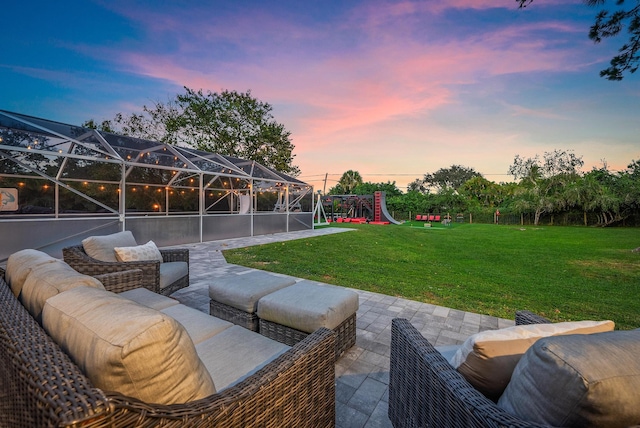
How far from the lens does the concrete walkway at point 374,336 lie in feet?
6.03

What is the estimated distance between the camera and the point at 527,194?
22.0 meters

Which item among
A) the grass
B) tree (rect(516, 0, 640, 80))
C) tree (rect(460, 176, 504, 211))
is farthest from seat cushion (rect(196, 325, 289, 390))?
tree (rect(460, 176, 504, 211))

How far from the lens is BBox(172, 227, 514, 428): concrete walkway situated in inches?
72.3

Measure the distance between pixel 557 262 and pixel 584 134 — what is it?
12829 mm

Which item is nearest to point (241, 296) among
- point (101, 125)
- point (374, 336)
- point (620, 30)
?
point (374, 336)

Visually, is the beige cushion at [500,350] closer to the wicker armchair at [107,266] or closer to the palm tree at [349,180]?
the wicker armchair at [107,266]

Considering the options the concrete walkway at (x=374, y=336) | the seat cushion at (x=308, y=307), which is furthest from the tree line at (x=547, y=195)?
the seat cushion at (x=308, y=307)

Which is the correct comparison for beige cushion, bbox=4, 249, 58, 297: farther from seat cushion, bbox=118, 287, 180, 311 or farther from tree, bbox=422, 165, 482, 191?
tree, bbox=422, 165, 482, 191

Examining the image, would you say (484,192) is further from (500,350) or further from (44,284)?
(44,284)

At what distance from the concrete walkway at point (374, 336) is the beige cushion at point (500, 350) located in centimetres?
92

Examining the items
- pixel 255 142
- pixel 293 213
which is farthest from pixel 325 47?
pixel 255 142

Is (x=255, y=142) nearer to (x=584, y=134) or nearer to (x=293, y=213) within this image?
(x=293, y=213)

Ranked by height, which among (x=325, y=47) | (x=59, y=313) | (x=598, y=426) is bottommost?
(x=598, y=426)

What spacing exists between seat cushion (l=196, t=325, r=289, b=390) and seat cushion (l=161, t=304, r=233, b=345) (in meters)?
0.06
